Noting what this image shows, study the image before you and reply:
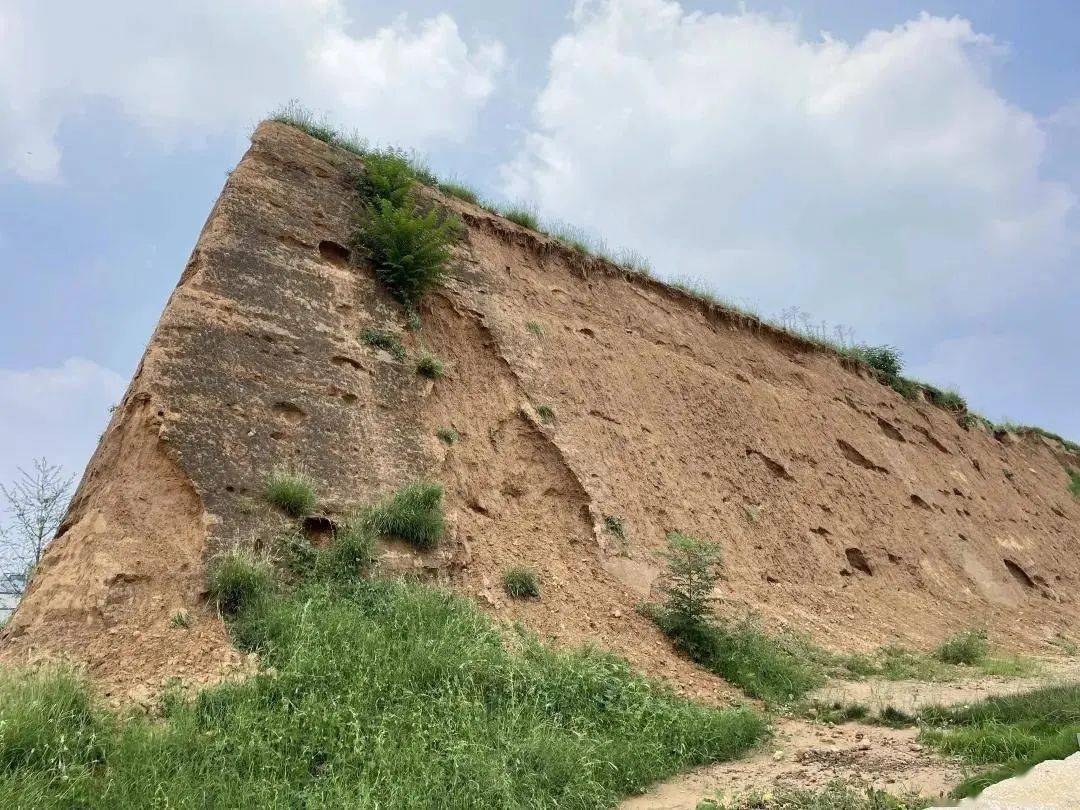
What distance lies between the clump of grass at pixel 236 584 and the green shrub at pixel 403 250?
4534 mm

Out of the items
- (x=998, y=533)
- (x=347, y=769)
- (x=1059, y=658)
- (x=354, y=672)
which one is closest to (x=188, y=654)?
(x=354, y=672)

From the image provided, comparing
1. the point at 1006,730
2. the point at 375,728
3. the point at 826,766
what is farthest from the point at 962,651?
the point at 375,728

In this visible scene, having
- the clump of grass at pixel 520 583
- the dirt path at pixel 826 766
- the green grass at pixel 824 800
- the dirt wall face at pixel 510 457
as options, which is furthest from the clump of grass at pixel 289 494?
the green grass at pixel 824 800

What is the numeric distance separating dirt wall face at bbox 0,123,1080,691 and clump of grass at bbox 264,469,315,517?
0.39 feet

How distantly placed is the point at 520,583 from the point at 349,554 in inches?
68.3

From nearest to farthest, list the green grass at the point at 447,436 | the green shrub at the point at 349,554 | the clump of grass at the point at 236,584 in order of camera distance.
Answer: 1. the clump of grass at the point at 236,584
2. the green shrub at the point at 349,554
3. the green grass at the point at 447,436

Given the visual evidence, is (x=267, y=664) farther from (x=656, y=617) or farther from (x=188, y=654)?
(x=656, y=617)

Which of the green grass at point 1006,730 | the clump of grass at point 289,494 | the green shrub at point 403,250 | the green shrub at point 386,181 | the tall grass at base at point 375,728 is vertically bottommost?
the tall grass at base at point 375,728

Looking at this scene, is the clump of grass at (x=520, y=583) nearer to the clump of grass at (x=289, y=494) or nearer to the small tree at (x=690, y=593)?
the small tree at (x=690, y=593)

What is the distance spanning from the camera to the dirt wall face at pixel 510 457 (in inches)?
246

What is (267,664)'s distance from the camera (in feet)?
17.3

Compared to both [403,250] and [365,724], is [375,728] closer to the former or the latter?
[365,724]

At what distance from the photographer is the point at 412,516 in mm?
7270

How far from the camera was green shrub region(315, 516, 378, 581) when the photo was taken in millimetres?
6531
